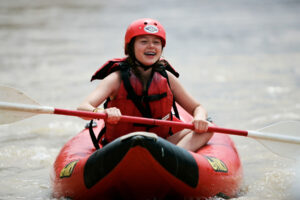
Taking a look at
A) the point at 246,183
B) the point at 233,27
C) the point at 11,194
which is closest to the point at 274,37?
the point at 233,27

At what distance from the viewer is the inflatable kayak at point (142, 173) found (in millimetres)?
2752

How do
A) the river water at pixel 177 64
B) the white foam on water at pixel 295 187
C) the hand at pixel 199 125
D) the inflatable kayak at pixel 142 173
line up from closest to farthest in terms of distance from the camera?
the inflatable kayak at pixel 142 173 → the hand at pixel 199 125 → the white foam on water at pixel 295 187 → the river water at pixel 177 64

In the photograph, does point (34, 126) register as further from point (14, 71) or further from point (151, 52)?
point (14, 71)

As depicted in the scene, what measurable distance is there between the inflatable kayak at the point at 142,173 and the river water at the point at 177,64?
0.51 m

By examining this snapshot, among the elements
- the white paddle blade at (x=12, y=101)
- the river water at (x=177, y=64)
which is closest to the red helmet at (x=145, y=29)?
the white paddle blade at (x=12, y=101)

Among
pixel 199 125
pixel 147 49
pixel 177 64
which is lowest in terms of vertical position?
pixel 177 64

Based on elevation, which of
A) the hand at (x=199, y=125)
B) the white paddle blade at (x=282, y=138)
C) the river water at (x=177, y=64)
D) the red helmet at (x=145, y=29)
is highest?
the red helmet at (x=145, y=29)

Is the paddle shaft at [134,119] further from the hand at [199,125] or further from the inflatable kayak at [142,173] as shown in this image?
the inflatable kayak at [142,173]

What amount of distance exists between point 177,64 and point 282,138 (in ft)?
20.6

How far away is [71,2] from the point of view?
18.1 meters

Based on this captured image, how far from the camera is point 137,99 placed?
3479mm

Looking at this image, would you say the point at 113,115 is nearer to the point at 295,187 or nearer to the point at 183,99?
the point at 183,99

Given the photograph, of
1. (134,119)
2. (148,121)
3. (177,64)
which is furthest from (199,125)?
(177,64)

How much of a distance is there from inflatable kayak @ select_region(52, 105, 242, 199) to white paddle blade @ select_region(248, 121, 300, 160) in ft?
1.09
